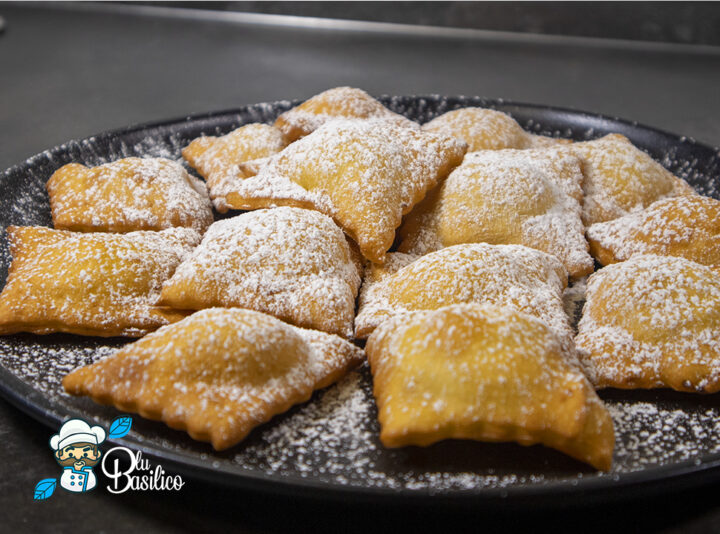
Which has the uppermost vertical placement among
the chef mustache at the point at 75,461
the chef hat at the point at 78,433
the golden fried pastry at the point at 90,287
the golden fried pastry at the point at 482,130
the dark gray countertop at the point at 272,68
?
the golden fried pastry at the point at 482,130

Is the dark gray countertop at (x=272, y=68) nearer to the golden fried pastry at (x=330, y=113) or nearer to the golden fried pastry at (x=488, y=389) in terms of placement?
the golden fried pastry at (x=330, y=113)

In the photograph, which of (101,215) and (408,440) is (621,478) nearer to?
(408,440)

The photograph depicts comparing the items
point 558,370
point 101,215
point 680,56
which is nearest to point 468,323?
point 558,370

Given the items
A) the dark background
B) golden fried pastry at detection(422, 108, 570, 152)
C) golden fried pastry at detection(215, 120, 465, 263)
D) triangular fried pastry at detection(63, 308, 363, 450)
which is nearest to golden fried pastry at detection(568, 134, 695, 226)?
golden fried pastry at detection(422, 108, 570, 152)

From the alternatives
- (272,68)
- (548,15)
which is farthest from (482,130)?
(548,15)

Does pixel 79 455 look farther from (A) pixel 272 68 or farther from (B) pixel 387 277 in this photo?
(A) pixel 272 68

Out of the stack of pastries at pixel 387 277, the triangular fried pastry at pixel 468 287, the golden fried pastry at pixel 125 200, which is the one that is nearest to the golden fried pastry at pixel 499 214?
the stack of pastries at pixel 387 277
